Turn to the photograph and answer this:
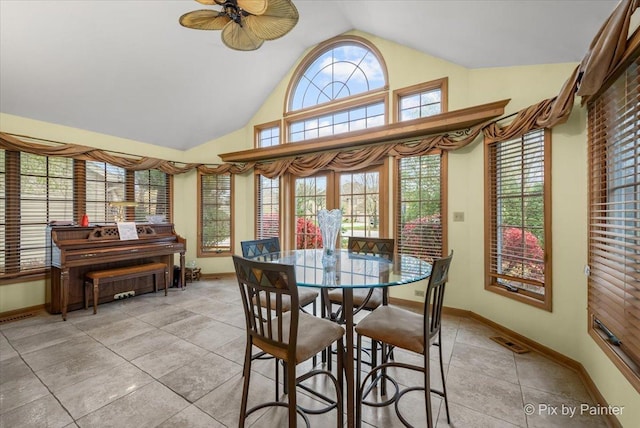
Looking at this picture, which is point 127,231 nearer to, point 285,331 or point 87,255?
point 87,255

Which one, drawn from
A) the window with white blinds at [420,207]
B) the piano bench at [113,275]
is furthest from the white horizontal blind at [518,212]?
the piano bench at [113,275]

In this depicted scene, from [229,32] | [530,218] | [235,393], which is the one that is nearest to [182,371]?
[235,393]

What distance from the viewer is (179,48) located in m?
3.22

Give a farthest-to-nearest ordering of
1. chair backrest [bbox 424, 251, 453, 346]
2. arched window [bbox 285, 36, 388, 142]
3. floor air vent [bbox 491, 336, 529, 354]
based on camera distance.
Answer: arched window [bbox 285, 36, 388, 142]
floor air vent [bbox 491, 336, 529, 354]
chair backrest [bbox 424, 251, 453, 346]

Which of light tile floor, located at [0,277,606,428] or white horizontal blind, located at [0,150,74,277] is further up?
white horizontal blind, located at [0,150,74,277]

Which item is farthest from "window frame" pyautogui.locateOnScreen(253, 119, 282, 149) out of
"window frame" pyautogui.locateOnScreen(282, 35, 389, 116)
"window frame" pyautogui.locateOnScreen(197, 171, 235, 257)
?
"window frame" pyautogui.locateOnScreen(197, 171, 235, 257)

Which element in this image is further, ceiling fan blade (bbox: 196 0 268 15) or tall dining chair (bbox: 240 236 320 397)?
tall dining chair (bbox: 240 236 320 397)

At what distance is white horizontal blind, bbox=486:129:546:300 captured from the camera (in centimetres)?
244

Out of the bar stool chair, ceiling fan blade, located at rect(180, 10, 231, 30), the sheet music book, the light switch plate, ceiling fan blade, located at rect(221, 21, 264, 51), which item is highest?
ceiling fan blade, located at rect(221, 21, 264, 51)

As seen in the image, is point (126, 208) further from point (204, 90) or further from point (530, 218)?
point (530, 218)

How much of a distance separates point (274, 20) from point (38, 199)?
381cm

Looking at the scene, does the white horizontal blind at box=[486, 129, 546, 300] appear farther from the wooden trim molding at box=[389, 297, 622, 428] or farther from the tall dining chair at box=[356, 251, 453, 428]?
the tall dining chair at box=[356, 251, 453, 428]

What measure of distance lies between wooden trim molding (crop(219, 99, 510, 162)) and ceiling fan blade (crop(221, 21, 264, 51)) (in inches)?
66.3

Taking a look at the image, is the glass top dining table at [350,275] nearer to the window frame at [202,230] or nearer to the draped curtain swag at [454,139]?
the draped curtain swag at [454,139]
